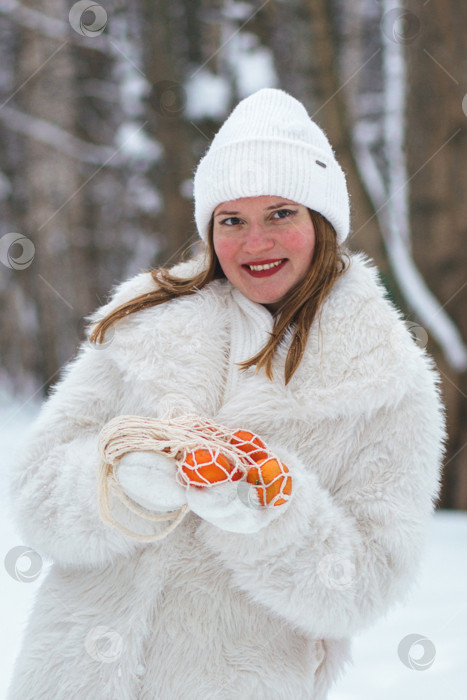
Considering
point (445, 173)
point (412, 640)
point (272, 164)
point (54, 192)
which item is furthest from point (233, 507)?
point (54, 192)

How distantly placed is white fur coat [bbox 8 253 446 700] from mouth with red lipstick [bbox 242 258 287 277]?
0.12 m

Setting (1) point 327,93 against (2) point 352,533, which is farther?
(1) point 327,93

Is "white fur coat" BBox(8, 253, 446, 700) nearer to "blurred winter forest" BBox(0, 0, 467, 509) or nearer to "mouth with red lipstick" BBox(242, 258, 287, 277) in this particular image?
"mouth with red lipstick" BBox(242, 258, 287, 277)

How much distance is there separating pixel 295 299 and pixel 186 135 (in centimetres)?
508

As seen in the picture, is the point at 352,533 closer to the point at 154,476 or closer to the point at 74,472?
the point at 154,476

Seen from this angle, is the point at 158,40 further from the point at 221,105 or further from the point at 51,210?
the point at 51,210

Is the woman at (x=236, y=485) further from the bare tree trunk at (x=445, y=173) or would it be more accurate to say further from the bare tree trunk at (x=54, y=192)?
the bare tree trunk at (x=54, y=192)

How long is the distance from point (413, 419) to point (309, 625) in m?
0.47

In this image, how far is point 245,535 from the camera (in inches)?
54.9

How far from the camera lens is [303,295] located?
5.37 ft

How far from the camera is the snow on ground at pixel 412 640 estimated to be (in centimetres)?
258

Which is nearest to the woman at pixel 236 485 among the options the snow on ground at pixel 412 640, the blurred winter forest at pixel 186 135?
the snow on ground at pixel 412 640

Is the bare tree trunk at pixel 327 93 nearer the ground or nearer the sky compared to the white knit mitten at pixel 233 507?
nearer the sky

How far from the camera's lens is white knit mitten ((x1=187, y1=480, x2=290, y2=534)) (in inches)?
50.1
